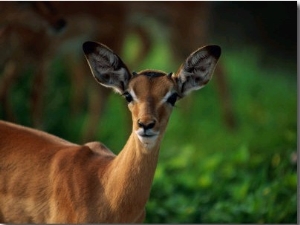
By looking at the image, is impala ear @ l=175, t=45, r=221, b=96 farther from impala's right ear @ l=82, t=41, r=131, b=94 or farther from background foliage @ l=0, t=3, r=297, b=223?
background foliage @ l=0, t=3, r=297, b=223

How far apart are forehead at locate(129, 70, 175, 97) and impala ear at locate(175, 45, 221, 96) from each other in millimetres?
67

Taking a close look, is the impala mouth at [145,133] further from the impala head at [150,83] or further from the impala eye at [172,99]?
the impala eye at [172,99]

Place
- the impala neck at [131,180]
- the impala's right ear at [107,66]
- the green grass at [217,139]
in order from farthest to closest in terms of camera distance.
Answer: the green grass at [217,139], the impala's right ear at [107,66], the impala neck at [131,180]

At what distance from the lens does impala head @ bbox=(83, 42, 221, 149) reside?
14.0 feet

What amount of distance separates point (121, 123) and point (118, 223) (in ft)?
5.55

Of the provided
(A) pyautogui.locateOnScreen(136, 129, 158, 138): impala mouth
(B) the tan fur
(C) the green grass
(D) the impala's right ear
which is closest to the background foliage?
(C) the green grass

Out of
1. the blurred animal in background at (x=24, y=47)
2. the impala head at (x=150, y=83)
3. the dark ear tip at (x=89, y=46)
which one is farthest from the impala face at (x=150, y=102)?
the blurred animal in background at (x=24, y=47)

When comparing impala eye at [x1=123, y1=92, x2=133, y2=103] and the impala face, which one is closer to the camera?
→ the impala face

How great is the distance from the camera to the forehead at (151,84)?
4406 millimetres

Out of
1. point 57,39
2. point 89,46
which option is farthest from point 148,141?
point 57,39

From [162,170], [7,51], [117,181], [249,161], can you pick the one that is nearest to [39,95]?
[7,51]

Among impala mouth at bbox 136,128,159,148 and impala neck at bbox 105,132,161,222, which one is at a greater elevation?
impala mouth at bbox 136,128,159,148

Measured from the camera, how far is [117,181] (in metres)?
4.47

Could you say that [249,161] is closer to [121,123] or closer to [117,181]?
[121,123]
